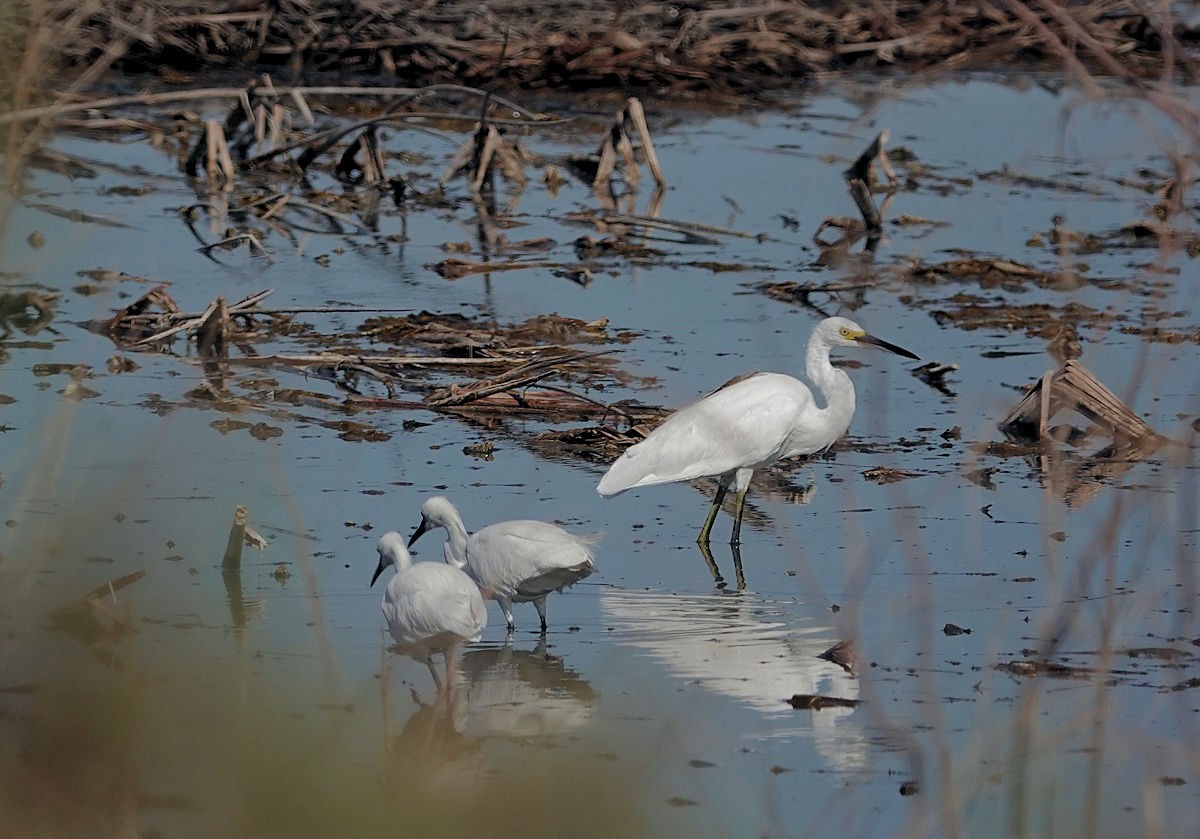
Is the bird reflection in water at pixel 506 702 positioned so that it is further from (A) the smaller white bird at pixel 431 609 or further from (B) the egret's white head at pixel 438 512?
(B) the egret's white head at pixel 438 512

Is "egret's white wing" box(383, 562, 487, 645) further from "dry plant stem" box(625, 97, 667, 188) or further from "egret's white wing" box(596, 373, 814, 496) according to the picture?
"dry plant stem" box(625, 97, 667, 188)

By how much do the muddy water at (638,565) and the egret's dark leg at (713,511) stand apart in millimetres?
105

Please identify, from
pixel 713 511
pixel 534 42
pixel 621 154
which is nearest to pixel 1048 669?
pixel 713 511

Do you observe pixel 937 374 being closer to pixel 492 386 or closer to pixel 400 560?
pixel 492 386

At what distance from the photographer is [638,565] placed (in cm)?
646

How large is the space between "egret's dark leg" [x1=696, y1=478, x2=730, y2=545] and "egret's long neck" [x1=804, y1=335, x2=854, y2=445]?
0.48 m

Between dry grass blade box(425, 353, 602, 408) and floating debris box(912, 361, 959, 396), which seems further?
floating debris box(912, 361, 959, 396)

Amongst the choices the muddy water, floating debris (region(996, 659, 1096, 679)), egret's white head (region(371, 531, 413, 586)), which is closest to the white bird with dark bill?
the muddy water

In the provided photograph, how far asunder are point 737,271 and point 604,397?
2930mm

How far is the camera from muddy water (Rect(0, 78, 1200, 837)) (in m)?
3.04

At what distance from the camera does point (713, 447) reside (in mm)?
6930

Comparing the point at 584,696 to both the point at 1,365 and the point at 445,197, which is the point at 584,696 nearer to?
the point at 1,365

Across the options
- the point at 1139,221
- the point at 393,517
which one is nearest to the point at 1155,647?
the point at 393,517

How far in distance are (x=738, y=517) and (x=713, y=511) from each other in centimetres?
12
